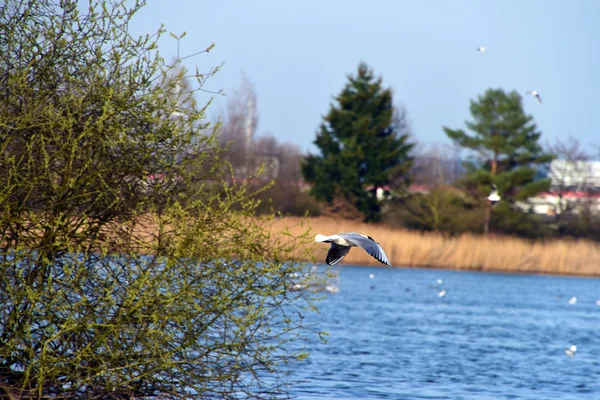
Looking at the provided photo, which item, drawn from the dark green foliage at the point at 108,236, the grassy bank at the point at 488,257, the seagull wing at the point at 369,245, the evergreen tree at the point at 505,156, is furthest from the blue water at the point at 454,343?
the evergreen tree at the point at 505,156


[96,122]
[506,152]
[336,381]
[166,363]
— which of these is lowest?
[336,381]

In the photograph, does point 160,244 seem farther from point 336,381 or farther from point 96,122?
point 336,381

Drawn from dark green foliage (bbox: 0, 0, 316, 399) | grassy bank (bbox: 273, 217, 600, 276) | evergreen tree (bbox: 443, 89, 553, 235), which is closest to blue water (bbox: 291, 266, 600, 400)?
grassy bank (bbox: 273, 217, 600, 276)

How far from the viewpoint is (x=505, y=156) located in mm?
45125

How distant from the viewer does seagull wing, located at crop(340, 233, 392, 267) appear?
26.2ft

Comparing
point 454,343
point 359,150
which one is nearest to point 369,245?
point 454,343

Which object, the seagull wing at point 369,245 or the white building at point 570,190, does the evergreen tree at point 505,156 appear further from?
the seagull wing at point 369,245

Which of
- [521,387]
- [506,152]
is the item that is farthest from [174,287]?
[506,152]

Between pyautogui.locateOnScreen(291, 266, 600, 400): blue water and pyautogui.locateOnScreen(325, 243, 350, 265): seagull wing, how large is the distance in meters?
2.61

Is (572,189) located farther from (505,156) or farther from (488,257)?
(488,257)

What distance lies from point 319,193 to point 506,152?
8.75 m

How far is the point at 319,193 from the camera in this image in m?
Result: 43.1

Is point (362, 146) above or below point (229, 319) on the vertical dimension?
above

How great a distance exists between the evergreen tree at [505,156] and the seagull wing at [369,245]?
113ft
